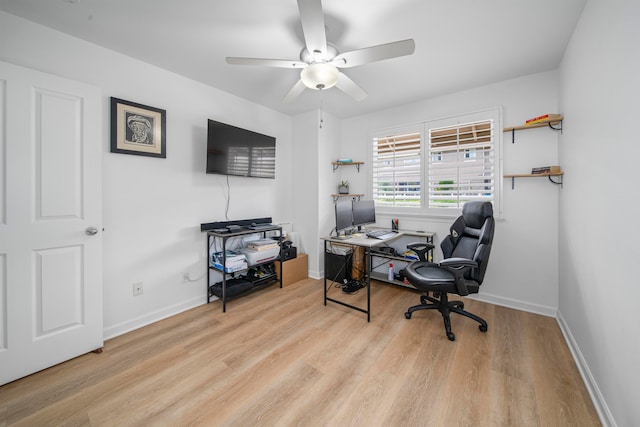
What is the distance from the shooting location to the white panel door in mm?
1591

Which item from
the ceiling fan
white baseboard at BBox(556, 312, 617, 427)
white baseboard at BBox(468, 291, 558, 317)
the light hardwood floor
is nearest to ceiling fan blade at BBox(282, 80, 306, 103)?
the ceiling fan

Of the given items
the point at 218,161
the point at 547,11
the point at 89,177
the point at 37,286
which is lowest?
the point at 37,286

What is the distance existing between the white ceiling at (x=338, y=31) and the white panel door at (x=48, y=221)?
540 mm

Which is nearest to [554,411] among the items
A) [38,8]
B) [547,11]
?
[547,11]

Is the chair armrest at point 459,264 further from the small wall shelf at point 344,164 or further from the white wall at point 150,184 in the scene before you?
the white wall at point 150,184

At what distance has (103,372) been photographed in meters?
1.70

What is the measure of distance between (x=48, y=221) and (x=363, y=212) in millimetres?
2877

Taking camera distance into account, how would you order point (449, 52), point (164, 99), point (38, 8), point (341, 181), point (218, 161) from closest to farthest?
point (38, 8), point (449, 52), point (164, 99), point (218, 161), point (341, 181)

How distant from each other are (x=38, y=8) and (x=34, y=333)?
2.24 meters

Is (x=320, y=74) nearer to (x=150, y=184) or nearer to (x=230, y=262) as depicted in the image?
(x=150, y=184)

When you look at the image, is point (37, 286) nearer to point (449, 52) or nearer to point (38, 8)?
point (38, 8)

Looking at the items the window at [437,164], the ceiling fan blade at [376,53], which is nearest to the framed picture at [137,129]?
the ceiling fan blade at [376,53]

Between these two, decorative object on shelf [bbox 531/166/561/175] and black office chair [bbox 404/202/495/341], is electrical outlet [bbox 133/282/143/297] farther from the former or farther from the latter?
decorative object on shelf [bbox 531/166/561/175]

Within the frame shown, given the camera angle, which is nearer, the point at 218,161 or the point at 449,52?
the point at 449,52
